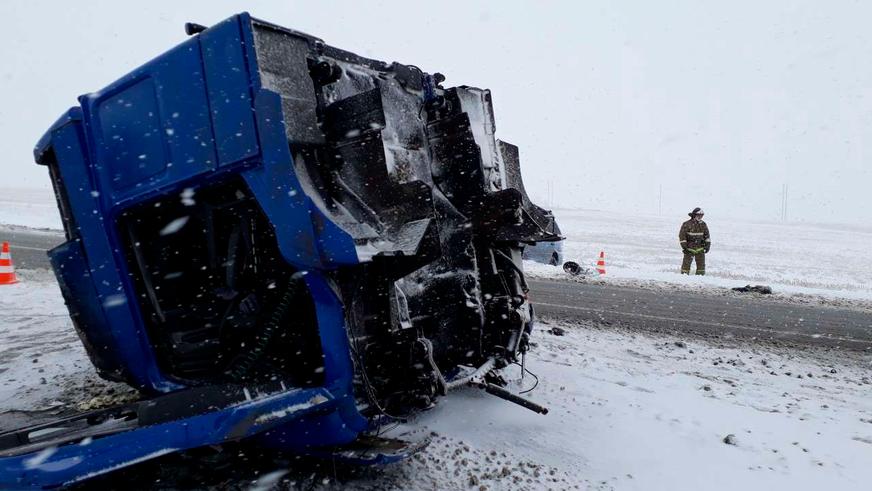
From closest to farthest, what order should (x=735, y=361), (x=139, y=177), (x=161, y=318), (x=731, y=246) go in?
(x=139, y=177) < (x=161, y=318) < (x=735, y=361) < (x=731, y=246)

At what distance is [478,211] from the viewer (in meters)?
3.79

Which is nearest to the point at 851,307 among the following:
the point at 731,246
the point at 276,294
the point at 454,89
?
the point at 454,89

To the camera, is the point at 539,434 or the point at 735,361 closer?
the point at 539,434

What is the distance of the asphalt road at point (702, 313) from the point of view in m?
6.71

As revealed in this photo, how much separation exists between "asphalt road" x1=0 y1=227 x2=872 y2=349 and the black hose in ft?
16.1

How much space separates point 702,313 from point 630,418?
4710 mm

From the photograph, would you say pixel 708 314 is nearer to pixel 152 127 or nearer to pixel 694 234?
pixel 694 234

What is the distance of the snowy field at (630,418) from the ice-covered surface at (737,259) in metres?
6.11

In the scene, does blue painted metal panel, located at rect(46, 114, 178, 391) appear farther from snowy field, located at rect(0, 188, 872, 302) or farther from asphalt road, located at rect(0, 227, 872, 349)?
snowy field, located at rect(0, 188, 872, 302)

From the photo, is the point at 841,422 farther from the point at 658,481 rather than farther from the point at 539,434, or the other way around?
the point at 539,434

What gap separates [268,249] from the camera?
3.05 metres

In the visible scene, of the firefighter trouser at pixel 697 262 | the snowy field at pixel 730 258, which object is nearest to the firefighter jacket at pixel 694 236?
the firefighter trouser at pixel 697 262

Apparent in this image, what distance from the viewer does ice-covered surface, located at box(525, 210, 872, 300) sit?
11883 millimetres

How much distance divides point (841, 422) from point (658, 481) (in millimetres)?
1802
